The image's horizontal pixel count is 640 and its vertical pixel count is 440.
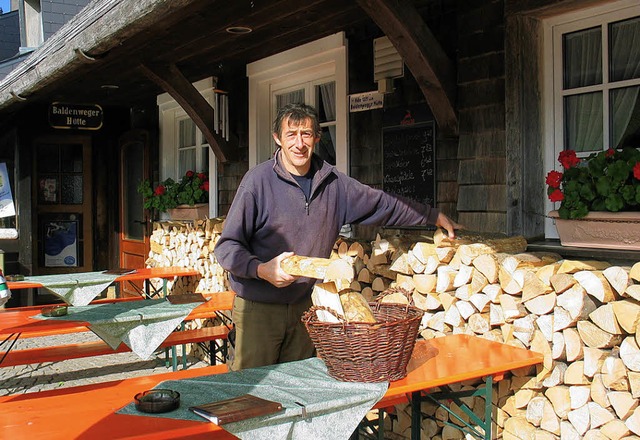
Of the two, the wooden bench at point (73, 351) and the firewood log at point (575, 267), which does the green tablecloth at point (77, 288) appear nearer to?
the wooden bench at point (73, 351)

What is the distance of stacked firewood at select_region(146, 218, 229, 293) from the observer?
665 cm

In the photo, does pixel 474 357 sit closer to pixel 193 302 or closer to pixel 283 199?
pixel 283 199

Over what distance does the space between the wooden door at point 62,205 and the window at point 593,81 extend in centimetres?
778

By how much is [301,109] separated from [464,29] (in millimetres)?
1800

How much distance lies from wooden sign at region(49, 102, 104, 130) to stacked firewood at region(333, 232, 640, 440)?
6.69m

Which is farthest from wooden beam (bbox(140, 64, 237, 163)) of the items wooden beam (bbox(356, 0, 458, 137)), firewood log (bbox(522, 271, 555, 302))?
firewood log (bbox(522, 271, 555, 302))

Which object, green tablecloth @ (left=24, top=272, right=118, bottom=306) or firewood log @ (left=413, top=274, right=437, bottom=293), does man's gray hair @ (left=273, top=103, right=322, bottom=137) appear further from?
green tablecloth @ (left=24, top=272, right=118, bottom=306)

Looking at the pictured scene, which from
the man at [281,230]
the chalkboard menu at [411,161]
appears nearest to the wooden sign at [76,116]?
the chalkboard menu at [411,161]

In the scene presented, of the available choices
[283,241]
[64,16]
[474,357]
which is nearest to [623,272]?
[474,357]

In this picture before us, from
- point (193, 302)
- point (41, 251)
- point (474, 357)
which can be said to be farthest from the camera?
point (41, 251)

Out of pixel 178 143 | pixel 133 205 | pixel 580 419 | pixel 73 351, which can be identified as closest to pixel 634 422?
pixel 580 419

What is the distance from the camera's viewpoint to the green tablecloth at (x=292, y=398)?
7.31 feet

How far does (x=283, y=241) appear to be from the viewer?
10.4 feet

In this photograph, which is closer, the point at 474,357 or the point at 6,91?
the point at 474,357
